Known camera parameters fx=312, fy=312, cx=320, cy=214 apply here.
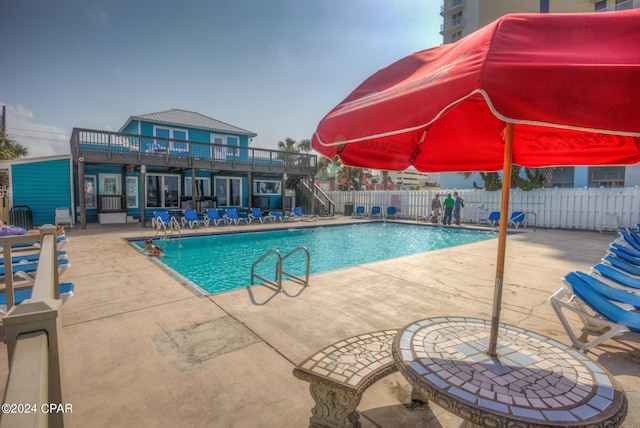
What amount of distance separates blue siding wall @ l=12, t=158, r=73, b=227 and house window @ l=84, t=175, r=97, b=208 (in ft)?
2.64

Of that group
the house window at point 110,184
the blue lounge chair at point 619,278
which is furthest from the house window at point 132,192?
the blue lounge chair at point 619,278

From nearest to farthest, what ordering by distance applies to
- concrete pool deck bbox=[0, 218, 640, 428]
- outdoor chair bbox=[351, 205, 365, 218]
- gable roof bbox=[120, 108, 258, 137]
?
concrete pool deck bbox=[0, 218, 640, 428]
gable roof bbox=[120, 108, 258, 137]
outdoor chair bbox=[351, 205, 365, 218]

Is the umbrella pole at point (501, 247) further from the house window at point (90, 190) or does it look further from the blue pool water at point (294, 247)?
the house window at point (90, 190)

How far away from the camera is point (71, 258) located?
7402mm

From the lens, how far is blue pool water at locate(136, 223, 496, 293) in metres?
8.02

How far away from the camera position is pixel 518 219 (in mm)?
15656

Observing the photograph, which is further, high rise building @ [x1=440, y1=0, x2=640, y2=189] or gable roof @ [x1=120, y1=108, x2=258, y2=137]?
high rise building @ [x1=440, y1=0, x2=640, y2=189]

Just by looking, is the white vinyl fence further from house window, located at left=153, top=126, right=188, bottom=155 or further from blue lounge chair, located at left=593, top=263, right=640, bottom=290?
house window, located at left=153, top=126, right=188, bottom=155

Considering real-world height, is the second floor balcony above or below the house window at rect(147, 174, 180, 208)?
above

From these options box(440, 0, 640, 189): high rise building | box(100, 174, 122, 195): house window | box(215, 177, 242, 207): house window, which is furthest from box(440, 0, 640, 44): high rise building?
box(100, 174, 122, 195): house window

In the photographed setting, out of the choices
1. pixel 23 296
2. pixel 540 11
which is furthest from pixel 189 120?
pixel 540 11

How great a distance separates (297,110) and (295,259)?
1416 centimetres

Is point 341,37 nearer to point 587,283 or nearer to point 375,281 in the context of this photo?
point 375,281

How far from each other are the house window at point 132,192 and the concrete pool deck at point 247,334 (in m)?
11.2
